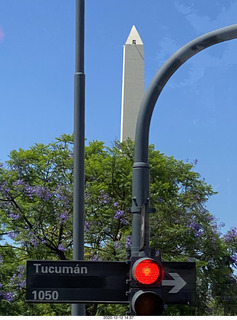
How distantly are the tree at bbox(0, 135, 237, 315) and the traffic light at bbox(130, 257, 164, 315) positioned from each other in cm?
1726

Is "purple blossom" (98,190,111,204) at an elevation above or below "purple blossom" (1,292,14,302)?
above

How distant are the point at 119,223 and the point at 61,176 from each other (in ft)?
12.0

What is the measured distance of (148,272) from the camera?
6.98 meters

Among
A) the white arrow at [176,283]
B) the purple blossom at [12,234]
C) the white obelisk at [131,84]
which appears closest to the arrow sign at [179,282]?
the white arrow at [176,283]

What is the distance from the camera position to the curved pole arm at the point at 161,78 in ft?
26.1

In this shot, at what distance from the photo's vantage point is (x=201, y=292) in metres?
26.2

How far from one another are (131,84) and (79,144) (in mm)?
30200

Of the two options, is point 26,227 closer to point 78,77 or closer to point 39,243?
point 39,243

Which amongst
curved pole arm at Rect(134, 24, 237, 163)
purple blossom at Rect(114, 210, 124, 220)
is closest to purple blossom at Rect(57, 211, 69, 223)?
purple blossom at Rect(114, 210, 124, 220)

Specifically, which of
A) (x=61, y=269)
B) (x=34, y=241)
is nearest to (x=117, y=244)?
→ (x=34, y=241)

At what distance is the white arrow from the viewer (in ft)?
24.6

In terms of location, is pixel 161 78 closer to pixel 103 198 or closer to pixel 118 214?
pixel 118 214

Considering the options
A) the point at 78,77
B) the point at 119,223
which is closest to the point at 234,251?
the point at 119,223

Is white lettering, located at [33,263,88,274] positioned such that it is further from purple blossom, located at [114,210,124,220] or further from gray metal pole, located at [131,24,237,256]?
purple blossom, located at [114,210,124,220]
